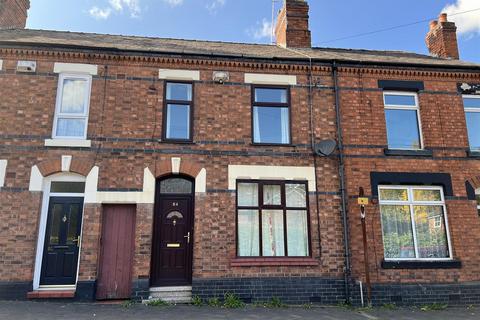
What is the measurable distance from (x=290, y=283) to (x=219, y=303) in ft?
5.67

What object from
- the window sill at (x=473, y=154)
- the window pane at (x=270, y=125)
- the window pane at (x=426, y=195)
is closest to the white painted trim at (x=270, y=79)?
the window pane at (x=270, y=125)

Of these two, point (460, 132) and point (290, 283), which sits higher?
point (460, 132)

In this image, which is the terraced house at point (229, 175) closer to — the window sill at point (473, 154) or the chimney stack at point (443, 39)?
the window sill at point (473, 154)

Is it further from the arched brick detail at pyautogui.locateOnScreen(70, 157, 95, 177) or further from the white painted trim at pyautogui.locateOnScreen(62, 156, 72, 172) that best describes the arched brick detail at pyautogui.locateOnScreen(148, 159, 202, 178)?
the white painted trim at pyautogui.locateOnScreen(62, 156, 72, 172)

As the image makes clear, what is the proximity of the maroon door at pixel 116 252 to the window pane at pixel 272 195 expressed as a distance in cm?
326

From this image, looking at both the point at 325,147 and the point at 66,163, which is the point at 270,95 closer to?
the point at 325,147

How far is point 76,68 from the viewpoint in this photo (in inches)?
354

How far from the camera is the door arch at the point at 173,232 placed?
8.39m

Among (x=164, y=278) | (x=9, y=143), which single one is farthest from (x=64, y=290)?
(x=9, y=143)

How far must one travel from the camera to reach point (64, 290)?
796 centimetres

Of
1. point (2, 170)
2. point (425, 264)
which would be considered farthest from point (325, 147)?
point (2, 170)

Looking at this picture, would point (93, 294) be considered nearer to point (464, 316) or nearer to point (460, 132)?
point (464, 316)

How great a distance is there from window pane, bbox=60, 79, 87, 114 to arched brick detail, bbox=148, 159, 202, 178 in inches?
92.4

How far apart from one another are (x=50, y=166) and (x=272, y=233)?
553cm
